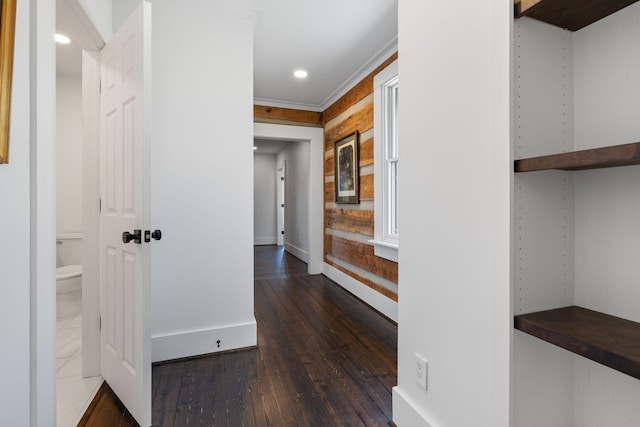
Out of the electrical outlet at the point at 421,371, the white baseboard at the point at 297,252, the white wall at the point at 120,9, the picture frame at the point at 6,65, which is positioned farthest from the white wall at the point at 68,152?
the electrical outlet at the point at 421,371

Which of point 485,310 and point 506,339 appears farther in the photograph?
point 485,310

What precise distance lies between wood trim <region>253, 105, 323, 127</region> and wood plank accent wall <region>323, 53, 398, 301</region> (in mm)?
166

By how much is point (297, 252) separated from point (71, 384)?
4545 mm

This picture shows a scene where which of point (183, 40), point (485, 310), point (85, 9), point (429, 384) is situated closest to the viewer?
point (485, 310)

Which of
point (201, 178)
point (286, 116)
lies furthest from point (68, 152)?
point (286, 116)

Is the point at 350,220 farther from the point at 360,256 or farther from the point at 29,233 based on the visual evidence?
the point at 29,233

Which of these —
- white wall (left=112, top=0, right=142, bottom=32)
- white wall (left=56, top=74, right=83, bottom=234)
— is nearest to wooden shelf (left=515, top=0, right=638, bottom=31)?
white wall (left=112, top=0, right=142, bottom=32)

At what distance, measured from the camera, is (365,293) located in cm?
351

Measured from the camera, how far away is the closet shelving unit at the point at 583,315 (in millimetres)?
694

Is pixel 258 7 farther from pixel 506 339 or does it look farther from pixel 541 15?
pixel 506 339

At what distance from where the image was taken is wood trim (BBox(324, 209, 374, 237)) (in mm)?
3521

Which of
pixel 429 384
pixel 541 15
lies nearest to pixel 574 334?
pixel 429 384

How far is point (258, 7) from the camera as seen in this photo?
2.37 metres

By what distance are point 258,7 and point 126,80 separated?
1.22 meters
